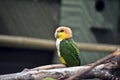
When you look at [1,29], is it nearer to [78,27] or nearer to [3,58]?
[3,58]

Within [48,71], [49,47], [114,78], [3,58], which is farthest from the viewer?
[3,58]

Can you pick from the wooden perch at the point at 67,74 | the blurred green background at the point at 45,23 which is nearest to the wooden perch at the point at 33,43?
the blurred green background at the point at 45,23

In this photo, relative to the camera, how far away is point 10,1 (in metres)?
7.84

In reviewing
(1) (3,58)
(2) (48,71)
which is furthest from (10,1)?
(2) (48,71)

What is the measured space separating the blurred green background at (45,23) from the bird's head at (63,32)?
193 inches

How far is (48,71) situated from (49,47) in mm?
5414

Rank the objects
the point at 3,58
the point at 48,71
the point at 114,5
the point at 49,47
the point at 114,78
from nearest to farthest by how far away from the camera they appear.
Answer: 1. the point at 114,78
2. the point at 48,71
3. the point at 49,47
4. the point at 3,58
5. the point at 114,5

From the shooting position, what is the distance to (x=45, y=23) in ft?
26.3

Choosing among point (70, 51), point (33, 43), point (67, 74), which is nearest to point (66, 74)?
point (67, 74)

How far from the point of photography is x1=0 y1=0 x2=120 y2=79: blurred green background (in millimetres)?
7742

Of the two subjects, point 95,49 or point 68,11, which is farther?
point 68,11

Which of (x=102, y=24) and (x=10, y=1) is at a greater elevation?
(x=10, y=1)

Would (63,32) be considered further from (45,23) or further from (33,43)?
(45,23)

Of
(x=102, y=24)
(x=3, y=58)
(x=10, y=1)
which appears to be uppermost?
(x=10, y=1)
